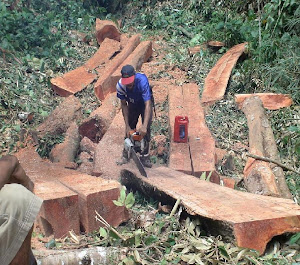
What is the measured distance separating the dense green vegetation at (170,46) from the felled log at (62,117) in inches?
8.4

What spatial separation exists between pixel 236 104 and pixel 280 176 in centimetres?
263

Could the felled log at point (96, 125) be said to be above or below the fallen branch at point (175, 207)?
below

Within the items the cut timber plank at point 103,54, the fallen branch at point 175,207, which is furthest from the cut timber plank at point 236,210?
the cut timber plank at point 103,54

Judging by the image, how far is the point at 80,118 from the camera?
8922 mm

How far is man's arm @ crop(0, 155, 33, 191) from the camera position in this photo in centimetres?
353

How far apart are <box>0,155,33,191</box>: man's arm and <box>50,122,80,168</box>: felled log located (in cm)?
332

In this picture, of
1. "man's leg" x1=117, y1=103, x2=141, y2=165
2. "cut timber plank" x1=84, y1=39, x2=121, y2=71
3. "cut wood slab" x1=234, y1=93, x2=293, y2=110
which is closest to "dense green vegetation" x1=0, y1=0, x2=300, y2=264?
"cut wood slab" x1=234, y1=93, x2=293, y2=110

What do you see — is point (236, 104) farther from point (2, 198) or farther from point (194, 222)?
point (2, 198)

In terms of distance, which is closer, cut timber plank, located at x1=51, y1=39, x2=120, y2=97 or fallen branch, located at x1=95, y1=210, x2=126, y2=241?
fallen branch, located at x1=95, y1=210, x2=126, y2=241

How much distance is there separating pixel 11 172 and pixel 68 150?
3999 millimetres

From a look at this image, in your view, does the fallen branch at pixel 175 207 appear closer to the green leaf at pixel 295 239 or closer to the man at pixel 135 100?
the green leaf at pixel 295 239

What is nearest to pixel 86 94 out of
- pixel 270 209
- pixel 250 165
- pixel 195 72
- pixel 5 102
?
pixel 5 102

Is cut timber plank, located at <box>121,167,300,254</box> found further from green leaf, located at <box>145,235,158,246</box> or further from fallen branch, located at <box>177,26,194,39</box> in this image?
fallen branch, located at <box>177,26,194,39</box>

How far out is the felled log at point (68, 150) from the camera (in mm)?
7348
